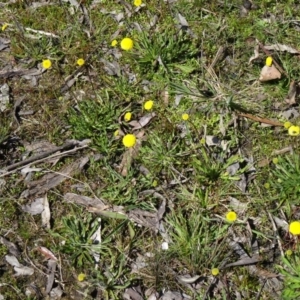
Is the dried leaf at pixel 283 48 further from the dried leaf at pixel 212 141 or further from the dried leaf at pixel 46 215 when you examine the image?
the dried leaf at pixel 46 215

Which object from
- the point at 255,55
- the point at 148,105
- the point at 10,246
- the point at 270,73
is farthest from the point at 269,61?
the point at 10,246

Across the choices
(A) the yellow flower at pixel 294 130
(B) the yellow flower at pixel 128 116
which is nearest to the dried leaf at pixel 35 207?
(B) the yellow flower at pixel 128 116

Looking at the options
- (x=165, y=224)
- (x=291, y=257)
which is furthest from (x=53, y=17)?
(x=291, y=257)

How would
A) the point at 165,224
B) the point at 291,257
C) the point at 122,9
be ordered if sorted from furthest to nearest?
the point at 122,9 → the point at 165,224 → the point at 291,257

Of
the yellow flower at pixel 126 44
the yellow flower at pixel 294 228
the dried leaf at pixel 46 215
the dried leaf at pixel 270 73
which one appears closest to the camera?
the yellow flower at pixel 294 228

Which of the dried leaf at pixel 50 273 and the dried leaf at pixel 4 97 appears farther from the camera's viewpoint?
the dried leaf at pixel 4 97

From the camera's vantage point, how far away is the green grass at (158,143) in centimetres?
354

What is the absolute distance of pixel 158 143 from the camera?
12.9 feet

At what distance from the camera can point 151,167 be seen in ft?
12.8

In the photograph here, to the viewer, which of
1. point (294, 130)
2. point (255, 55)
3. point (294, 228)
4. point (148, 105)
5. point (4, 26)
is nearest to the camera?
point (294, 228)

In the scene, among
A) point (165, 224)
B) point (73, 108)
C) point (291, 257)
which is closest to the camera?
point (291, 257)

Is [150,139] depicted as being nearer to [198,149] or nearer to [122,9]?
[198,149]

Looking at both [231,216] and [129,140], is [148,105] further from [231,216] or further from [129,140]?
[231,216]

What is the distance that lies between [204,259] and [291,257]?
0.55 meters
